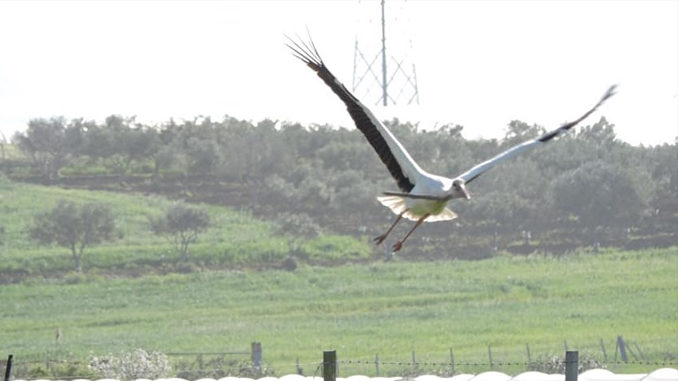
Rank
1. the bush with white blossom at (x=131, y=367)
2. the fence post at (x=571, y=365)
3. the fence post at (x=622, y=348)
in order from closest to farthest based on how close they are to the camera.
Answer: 1. the fence post at (x=571, y=365)
2. the bush with white blossom at (x=131, y=367)
3. the fence post at (x=622, y=348)

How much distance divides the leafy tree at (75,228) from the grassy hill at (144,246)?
53cm

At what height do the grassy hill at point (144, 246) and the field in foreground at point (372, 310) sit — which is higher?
the grassy hill at point (144, 246)

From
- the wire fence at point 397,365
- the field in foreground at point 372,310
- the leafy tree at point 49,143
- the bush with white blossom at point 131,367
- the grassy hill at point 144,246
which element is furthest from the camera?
the leafy tree at point 49,143

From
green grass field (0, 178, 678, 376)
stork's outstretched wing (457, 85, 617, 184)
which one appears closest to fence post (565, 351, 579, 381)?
stork's outstretched wing (457, 85, 617, 184)

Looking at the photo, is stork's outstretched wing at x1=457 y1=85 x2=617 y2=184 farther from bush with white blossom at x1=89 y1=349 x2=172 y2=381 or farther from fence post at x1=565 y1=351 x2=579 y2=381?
bush with white blossom at x1=89 y1=349 x2=172 y2=381

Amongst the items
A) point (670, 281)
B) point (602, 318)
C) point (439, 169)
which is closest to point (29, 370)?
point (602, 318)

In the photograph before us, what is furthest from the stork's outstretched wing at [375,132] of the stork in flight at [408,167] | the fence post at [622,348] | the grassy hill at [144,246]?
the grassy hill at [144,246]

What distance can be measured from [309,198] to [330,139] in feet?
45.9

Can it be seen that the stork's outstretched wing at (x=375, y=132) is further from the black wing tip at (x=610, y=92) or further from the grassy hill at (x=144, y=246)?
the grassy hill at (x=144, y=246)

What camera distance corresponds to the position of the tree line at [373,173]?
7481cm

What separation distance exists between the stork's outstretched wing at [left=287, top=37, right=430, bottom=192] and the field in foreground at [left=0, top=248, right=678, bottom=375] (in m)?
18.0

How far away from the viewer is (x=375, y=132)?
16.6 metres

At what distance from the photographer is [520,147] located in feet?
54.6

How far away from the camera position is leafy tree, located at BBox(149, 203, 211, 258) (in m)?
71.6
